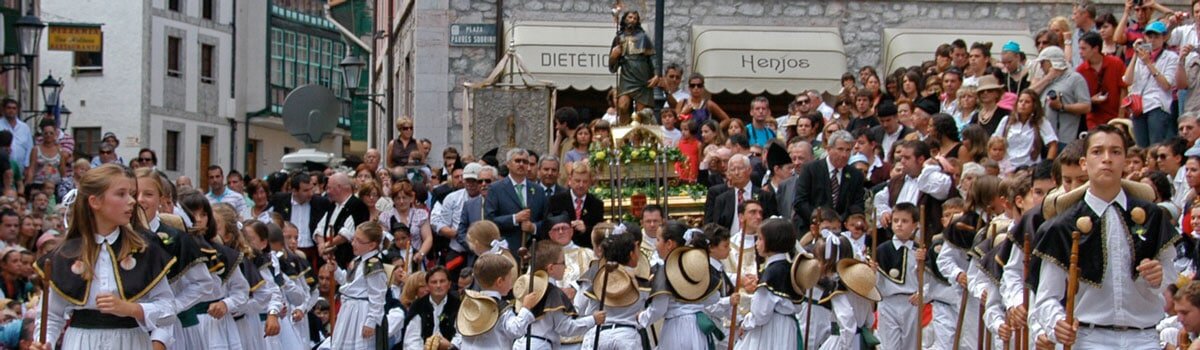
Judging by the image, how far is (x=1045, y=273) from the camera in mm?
8641

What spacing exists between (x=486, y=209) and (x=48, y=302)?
7.95 m

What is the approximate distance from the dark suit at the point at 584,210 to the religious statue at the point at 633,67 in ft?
12.8

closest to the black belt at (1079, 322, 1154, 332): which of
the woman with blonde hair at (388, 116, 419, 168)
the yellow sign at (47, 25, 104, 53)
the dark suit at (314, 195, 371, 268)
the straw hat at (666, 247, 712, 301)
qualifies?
the straw hat at (666, 247, 712, 301)

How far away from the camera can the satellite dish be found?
21531 mm

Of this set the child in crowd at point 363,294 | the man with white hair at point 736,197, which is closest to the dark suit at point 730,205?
the man with white hair at point 736,197

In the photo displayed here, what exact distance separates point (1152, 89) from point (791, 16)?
1271 centimetres

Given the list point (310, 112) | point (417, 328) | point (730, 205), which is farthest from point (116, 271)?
point (310, 112)

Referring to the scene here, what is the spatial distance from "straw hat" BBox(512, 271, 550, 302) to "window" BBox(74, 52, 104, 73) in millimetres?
36299

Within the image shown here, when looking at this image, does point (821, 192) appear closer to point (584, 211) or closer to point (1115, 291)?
point (584, 211)

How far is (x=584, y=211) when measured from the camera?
55.9ft

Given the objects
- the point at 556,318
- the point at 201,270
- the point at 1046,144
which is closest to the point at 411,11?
the point at 1046,144

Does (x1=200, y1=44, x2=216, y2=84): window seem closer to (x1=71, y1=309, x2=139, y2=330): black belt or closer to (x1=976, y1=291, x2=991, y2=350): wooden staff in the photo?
(x1=976, y1=291, x2=991, y2=350): wooden staff

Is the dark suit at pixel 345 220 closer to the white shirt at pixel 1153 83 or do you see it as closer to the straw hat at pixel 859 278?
the straw hat at pixel 859 278

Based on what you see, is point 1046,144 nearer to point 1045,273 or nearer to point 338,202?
point 338,202
